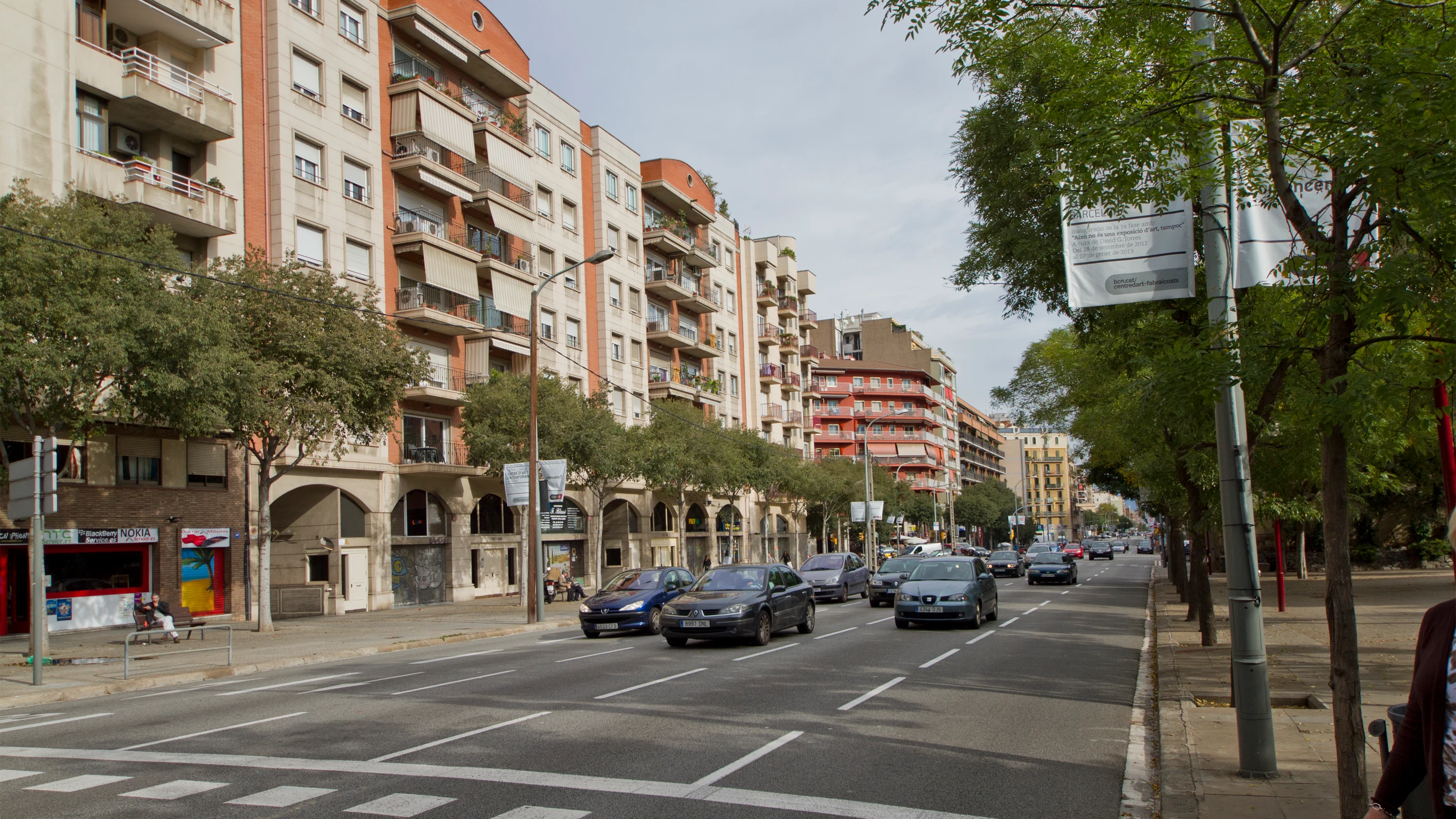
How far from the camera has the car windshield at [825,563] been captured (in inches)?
1247

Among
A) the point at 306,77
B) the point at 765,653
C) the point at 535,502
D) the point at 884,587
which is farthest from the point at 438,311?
the point at 765,653

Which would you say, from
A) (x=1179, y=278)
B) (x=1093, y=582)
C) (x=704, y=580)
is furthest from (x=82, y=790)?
(x=1093, y=582)

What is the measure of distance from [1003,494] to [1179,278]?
119 metres

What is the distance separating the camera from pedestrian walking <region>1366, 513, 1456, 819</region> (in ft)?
9.89

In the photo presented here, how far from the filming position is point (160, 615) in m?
21.2

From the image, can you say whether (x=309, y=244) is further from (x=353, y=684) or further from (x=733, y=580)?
(x=353, y=684)

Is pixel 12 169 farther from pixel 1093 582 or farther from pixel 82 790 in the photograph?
pixel 1093 582

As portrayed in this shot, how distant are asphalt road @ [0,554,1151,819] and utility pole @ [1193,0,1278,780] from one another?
1088mm

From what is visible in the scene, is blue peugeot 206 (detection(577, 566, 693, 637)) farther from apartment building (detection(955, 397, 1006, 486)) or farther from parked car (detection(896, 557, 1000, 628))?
apartment building (detection(955, 397, 1006, 486))

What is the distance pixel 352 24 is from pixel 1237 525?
114ft

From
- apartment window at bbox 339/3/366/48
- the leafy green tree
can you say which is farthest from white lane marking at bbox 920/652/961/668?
apartment window at bbox 339/3/366/48

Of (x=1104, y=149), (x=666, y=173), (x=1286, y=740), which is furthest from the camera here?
(x=666, y=173)

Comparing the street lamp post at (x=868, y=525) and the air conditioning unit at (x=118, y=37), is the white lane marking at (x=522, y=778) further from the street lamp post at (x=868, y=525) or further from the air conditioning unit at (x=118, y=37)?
the street lamp post at (x=868, y=525)

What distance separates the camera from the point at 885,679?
12.9 meters
